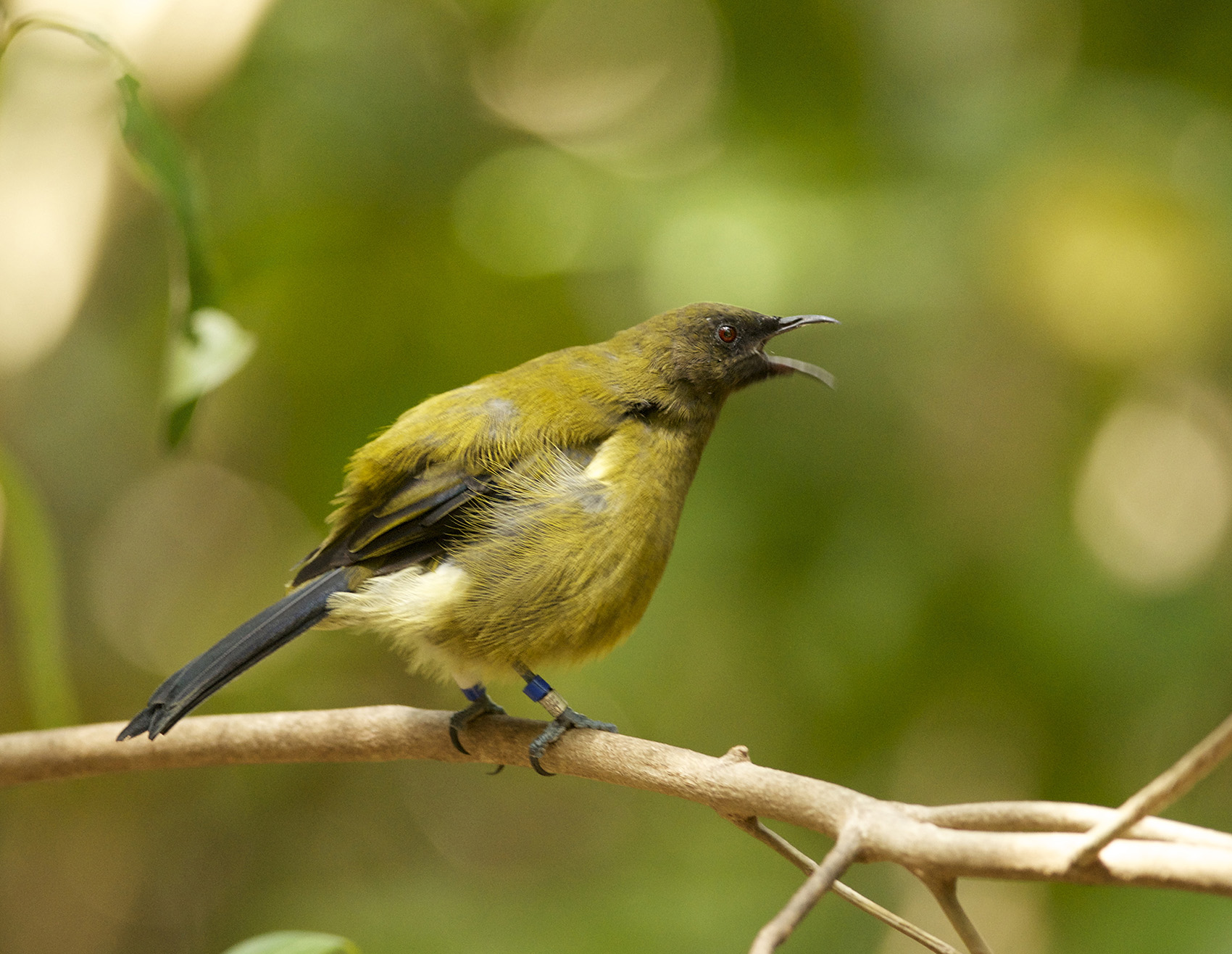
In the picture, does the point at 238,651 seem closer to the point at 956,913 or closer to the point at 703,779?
the point at 703,779

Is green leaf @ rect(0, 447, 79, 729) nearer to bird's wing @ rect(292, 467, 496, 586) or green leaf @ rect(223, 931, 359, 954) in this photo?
bird's wing @ rect(292, 467, 496, 586)

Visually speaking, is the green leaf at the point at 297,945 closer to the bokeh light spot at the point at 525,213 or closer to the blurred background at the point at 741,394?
the blurred background at the point at 741,394

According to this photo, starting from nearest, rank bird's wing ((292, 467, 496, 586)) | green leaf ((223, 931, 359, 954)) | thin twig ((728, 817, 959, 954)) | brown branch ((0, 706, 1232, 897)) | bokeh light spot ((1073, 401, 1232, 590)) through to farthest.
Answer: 1. brown branch ((0, 706, 1232, 897))
2. thin twig ((728, 817, 959, 954))
3. green leaf ((223, 931, 359, 954))
4. bird's wing ((292, 467, 496, 586))
5. bokeh light spot ((1073, 401, 1232, 590))

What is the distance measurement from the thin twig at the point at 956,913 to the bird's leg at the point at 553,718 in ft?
2.88

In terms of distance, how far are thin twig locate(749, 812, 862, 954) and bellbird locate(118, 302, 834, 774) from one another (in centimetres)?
83

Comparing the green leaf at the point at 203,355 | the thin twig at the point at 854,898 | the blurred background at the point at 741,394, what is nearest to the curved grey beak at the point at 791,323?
the blurred background at the point at 741,394

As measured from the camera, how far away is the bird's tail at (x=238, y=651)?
5.62 feet

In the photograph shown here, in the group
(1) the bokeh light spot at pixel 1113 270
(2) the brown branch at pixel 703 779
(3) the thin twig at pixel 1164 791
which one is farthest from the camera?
(1) the bokeh light spot at pixel 1113 270

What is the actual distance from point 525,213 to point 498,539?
1.92 m

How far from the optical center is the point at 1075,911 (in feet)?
10.9

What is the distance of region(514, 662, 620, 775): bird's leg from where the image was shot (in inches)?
73.8

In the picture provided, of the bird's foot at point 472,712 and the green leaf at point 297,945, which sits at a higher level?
the bird's foot at point 472,712

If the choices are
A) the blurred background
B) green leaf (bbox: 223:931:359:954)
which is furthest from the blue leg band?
the blurred background

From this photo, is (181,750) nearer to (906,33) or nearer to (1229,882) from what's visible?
(1229,882)
